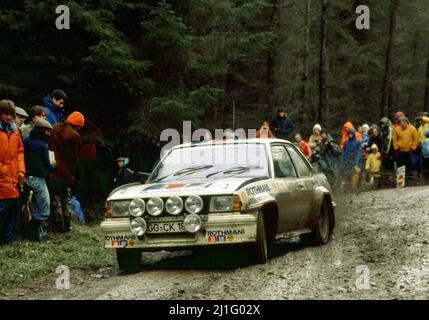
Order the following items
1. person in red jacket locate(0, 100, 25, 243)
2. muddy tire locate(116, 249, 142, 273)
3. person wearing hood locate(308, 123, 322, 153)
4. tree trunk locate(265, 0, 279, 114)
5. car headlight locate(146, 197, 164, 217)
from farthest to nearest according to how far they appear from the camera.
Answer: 1. tree trunk locate(265, 0, 279, 114)
2. person wearing hood locate(308, 123, 322, 153)
3. person in red jacket locate(0, 100, 25, 243)
4. muddy tire locate(116, 249, 142, 273)
5. car headlight locate(146, 197, 164, 217)

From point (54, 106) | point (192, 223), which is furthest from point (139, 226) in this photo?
point (54, 106)

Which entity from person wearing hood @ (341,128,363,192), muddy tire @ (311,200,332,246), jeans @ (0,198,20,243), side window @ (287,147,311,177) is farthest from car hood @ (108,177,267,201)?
person wearing hood @ (341,128,363,192)

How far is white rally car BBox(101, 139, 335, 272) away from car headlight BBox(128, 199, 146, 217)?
0.01 meters

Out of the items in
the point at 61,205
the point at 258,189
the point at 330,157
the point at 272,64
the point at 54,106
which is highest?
the point at 272,64

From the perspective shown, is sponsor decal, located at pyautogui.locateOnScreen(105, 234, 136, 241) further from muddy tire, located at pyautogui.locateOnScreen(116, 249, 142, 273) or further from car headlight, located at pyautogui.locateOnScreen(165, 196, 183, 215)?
car headlight, located at pyautogui.locateOnScreen(165, 196, 183, 215)

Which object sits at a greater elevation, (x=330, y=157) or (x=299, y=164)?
(x=299, y=164)

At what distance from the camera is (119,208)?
29.0ft

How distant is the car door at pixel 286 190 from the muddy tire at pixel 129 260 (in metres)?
1.82

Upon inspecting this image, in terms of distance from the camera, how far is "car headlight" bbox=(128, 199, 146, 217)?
28.2 feet

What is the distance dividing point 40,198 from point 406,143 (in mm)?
13077

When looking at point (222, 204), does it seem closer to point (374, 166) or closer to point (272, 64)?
point (374, 166)

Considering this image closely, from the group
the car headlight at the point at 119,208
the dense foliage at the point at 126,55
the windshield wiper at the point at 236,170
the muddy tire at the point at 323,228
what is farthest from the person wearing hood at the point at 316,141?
the car headlight at the point at 119,208

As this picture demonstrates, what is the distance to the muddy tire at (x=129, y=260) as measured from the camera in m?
9.02

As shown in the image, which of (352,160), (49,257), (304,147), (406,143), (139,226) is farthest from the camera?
(352,160)
